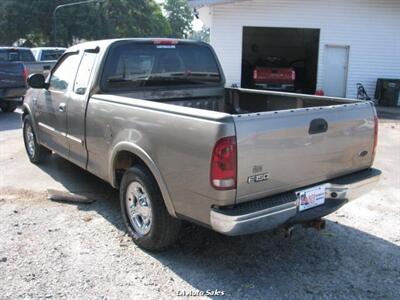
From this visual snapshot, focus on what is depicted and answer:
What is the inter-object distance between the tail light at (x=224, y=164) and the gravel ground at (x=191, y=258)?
3.09 feet

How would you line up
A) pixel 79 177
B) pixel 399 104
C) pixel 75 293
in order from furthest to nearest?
pixel 399 104 < pixel 79 177 < pixel 75 293

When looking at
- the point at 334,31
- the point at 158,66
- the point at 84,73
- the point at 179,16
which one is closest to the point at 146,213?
the point at 158,66

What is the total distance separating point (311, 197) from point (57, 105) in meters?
3.53

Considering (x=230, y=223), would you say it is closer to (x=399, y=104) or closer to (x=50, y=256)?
(x=50, y=256)

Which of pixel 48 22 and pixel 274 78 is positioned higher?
pixel 48 22

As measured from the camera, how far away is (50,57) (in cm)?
2012

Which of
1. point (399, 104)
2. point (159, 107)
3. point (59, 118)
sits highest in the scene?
point (159, 107)

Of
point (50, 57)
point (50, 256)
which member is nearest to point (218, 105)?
point (50, 256)

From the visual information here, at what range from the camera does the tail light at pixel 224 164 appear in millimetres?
3393

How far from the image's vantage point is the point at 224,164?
343 cm

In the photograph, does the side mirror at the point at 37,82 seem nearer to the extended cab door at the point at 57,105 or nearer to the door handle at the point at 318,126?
the extended cab door at the point at 57,105

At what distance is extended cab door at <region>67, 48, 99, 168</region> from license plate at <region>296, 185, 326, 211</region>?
2.61m

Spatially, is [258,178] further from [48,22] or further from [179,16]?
[179,16]

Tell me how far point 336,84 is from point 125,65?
14.7m
